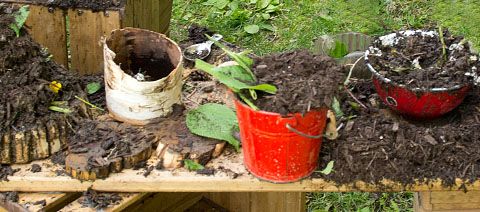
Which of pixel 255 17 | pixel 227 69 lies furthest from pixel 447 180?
pixel 255 17

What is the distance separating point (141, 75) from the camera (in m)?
2.38

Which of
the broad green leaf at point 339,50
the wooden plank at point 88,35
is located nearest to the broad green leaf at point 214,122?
the wooden plank at point 88,35

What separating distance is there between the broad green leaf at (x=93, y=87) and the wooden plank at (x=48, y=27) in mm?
294

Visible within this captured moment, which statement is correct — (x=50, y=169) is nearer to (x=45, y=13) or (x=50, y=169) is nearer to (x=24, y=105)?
(x=24, y=105)

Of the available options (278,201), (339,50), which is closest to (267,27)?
(339,50)

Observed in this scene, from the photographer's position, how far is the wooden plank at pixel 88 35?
2.67 meters

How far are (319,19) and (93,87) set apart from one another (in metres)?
2.45

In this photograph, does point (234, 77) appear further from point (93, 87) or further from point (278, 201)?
point (278, 201)

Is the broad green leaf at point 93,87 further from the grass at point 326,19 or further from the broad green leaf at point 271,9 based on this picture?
the broad green leaf at point 271,9

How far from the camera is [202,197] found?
3.20m

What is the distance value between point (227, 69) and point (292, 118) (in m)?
0.23

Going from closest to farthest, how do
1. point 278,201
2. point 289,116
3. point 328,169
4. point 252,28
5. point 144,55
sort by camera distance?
point 289,116
point 328,169
point 144,55
point 278,201
point 252,28

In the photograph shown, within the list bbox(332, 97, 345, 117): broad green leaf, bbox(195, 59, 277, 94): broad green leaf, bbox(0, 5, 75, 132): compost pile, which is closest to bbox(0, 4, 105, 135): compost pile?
bbox(0, 5, 75, 132): compost pile

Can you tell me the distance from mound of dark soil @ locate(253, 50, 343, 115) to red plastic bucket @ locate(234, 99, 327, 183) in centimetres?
3
